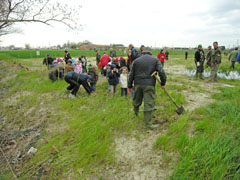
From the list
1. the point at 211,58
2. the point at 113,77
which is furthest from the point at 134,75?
the point at 211,58

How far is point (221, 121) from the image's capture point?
3.23 m

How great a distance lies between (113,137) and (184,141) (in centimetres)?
147

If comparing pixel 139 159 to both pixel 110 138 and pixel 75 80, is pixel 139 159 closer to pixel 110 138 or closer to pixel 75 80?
pixel 110 138

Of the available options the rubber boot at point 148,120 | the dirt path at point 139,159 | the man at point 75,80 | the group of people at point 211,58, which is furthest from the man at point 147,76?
the group of people at point 211,58

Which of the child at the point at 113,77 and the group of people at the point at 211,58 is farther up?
the group of people at the point at 211,58

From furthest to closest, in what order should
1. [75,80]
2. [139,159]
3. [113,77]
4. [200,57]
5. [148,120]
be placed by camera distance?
[200,57] < [75,80] < [113,77] < [148,120] < [139,159]

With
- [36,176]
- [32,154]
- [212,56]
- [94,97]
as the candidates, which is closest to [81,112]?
[94,97]

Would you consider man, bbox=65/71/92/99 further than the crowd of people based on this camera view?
Yes

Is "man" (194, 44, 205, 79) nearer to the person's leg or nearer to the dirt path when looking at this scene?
the person's leg

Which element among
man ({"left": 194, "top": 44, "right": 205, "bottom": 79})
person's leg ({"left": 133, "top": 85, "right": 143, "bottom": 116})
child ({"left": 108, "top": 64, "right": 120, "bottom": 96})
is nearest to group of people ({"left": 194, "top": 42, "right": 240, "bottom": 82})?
man ({"left": 194, "top": 44, "right": 205, "bottom": 79})

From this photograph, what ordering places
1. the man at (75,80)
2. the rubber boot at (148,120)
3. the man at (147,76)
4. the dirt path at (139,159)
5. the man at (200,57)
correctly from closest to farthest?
the dirt path at (139,159), the man at (147,76), the rubber boot at (148,120), the man at (75,80), the man at (200,57)

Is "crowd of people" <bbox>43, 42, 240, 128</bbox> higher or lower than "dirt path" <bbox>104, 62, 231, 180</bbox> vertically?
higher

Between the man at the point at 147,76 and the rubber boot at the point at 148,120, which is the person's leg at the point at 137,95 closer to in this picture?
the man at the point at 147,76

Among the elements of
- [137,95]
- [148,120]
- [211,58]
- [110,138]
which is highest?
[211,58]
